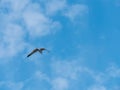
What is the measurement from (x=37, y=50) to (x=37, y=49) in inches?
27.3

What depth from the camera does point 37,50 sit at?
319ft

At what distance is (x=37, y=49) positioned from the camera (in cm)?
9775

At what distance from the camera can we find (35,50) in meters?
98.1

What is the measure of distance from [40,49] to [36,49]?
2.67 m

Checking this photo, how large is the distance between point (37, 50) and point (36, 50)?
0.73 m

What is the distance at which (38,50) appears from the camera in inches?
3809

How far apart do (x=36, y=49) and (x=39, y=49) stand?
2040 mm

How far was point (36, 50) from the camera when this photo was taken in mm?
97750

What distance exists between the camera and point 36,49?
98.1 m

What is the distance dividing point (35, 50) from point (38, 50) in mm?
1947

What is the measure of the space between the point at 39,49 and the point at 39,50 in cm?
51

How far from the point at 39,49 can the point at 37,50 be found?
3.81ft

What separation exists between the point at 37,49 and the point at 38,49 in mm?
731
